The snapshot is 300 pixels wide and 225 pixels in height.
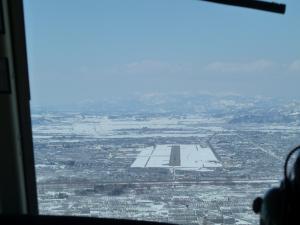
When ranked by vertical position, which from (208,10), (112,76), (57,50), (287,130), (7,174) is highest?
(208,10)

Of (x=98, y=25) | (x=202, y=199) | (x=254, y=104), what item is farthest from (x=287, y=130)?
(x=98, y=25)

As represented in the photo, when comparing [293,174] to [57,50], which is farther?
[57,50]

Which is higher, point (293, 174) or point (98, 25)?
point (98, 25)

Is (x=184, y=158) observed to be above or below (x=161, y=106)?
below

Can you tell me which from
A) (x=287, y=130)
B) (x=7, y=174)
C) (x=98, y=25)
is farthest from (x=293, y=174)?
(x=7, y=174)

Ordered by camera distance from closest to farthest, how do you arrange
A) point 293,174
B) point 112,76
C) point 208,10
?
point 293,174 → point 208,10 → point 112,76

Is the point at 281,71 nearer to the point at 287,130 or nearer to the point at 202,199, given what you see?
the point at 287,130

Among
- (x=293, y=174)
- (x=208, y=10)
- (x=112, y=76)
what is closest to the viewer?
(x=293, y=174)
